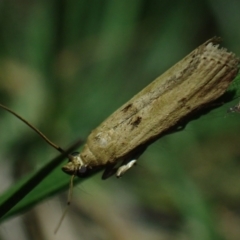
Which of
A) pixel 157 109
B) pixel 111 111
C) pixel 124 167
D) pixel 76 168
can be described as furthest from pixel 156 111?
pixel 111 111

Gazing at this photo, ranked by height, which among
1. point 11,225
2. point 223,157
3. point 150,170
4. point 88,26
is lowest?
point 223,157

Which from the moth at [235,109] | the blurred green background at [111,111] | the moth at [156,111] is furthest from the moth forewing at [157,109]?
the blurred green background at [111,111]

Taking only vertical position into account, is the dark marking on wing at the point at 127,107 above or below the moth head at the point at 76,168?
above

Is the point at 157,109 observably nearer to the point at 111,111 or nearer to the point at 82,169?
the point at 82,169

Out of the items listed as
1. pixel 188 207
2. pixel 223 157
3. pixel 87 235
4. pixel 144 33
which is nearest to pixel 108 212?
pixel 87 235

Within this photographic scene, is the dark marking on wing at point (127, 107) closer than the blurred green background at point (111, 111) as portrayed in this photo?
Yes

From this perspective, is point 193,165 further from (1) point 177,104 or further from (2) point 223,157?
(1) point 177,104

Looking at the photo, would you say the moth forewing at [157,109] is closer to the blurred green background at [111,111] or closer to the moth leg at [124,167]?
the moth leg at [124,167]
